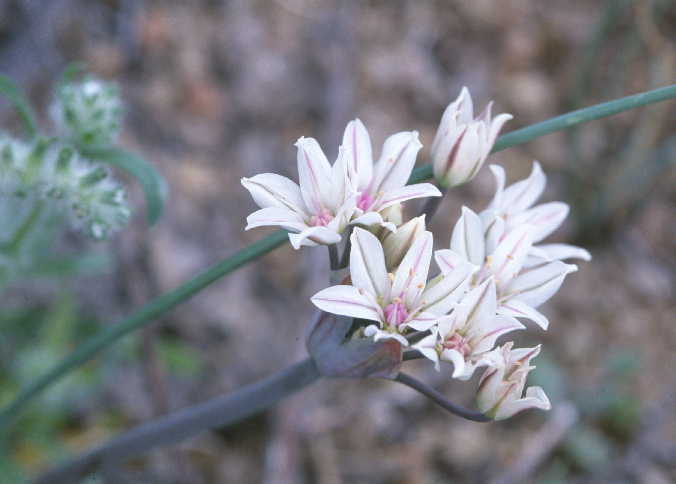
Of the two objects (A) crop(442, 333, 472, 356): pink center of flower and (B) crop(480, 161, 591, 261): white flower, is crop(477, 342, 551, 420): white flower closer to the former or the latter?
(A) crop(442, 333, 472, 356): pink center of flower

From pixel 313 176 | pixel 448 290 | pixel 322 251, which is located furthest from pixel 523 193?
pixel 322 251

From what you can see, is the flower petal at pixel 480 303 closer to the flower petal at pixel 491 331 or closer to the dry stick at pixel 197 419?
the flower petal at pixel 491 331

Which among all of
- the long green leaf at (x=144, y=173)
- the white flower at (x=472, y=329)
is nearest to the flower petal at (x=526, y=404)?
the white flower at (x=472, y=329)

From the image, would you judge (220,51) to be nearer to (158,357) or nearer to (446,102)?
(446,102)

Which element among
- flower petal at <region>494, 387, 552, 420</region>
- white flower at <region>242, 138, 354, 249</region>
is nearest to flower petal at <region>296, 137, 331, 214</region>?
white flower at <region>242, 138, 354, 249</region>

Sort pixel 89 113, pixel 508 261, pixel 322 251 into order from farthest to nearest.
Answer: pixel 322 251 → pixel 89 113 → pixel 508 261

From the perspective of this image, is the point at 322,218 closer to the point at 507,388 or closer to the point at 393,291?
the point at 393,291
